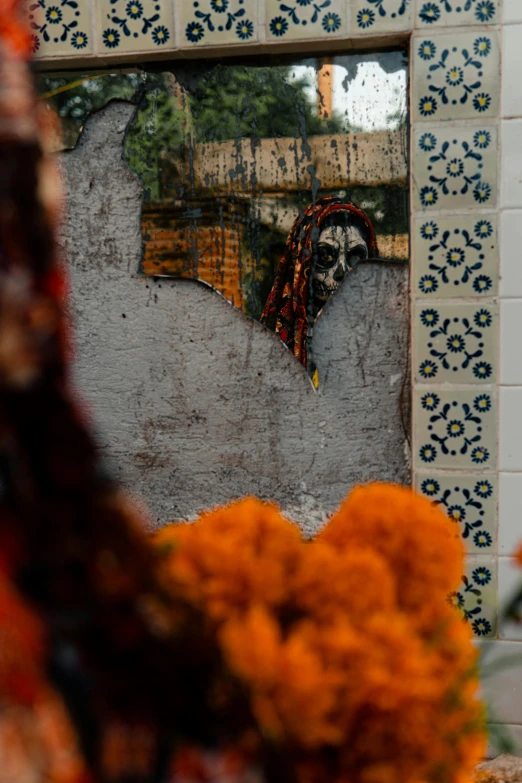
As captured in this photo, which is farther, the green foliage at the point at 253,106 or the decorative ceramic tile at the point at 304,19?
the green foliage at the point at 253,106

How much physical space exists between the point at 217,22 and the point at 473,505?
1497mm

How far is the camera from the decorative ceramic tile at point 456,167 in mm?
1892

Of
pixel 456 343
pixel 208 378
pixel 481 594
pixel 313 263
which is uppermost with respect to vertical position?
pixel 313 263

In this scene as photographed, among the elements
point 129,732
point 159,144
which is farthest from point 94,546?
point 159,144

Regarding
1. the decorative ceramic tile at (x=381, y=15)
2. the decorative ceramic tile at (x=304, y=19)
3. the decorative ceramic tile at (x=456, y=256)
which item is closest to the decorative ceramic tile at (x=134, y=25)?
the decorative ceramic tile at (x=304, y=19)

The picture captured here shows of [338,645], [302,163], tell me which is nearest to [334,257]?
[302,163]

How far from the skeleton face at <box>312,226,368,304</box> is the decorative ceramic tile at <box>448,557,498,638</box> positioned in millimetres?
858

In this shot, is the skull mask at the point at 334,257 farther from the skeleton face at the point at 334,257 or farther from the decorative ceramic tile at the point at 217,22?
the decorative ceramic tile at the point at 217,22

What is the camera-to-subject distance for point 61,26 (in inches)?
81.1

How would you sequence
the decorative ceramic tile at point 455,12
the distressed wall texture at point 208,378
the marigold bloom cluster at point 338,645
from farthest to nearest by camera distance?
1. the distressed wall texture at point 208,378
2. the decorative ceramic tile at point 455,12
3. the marigold bloom cluster at point 338,645

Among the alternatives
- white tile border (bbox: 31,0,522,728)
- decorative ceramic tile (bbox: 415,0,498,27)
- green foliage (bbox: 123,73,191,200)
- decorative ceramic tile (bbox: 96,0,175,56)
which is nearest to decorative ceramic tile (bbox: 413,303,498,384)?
white tile border (bbox: 31,0,522,728)

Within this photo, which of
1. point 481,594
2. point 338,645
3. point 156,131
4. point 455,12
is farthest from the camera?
point 156,131

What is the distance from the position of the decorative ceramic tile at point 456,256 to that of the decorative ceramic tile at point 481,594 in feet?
2.43

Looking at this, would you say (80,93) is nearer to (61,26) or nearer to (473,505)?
(61,26)
